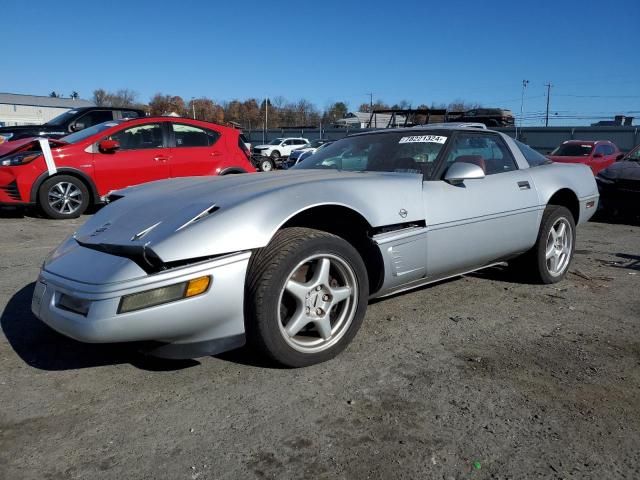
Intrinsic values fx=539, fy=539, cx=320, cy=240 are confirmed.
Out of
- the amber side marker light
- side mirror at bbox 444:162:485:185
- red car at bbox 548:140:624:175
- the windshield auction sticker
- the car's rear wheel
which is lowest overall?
the car's rear wheel

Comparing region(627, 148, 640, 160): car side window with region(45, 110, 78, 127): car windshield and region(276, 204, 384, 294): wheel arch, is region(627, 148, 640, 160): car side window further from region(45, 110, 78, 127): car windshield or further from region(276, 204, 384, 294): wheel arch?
region(45, 110, 78, 127): car windshield

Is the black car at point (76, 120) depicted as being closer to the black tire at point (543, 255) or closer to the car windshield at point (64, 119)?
the car windshield at point (64, 119)

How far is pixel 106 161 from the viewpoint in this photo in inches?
308

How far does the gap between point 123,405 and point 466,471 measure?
5.03 feet

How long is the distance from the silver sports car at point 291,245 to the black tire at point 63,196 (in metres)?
4.79

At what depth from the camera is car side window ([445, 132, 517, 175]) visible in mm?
3871

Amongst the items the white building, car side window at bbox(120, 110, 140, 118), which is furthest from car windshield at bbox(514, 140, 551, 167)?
the white building

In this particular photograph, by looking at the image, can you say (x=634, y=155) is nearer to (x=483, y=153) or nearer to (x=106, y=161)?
(x=483, y=153)

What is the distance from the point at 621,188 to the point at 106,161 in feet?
25.3

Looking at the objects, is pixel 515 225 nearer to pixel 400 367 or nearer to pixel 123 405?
pixel 400 367

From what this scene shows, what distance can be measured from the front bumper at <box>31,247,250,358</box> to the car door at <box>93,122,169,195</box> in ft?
18.1

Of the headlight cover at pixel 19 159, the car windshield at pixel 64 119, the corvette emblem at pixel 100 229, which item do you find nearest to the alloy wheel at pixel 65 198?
the headlight cover at pixel 19 159

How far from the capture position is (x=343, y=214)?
3133 mm

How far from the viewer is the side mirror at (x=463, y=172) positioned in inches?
137
